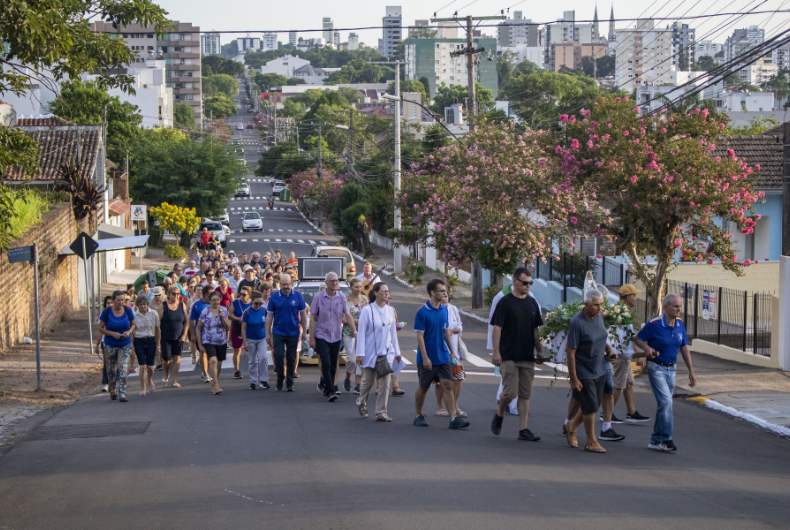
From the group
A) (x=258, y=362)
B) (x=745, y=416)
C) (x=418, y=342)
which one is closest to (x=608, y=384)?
(x=418, y=342)

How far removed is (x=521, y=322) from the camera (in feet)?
28.9

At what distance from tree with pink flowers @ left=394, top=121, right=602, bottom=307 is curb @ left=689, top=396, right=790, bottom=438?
9.47 metres

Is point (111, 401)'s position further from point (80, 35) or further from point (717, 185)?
point (717, 185)

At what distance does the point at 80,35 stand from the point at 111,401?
5.61 metres

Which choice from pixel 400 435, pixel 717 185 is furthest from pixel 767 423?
pixel 717 185

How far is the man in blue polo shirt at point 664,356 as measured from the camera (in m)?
8.68

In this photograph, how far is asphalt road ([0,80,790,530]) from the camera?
6.61 metres

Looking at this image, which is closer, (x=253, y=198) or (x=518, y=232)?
(x=518, y=232)

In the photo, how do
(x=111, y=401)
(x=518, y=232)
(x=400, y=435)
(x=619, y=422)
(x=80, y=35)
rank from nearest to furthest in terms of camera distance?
(x=400, y=435), (x=619, y=422), (x=80, y=35), (x=111, y=401), (x=518, y=232)

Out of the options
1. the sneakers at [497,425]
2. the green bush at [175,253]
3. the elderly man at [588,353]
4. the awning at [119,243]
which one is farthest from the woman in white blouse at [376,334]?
the green bush at [175,253]

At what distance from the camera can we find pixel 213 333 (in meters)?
13.1

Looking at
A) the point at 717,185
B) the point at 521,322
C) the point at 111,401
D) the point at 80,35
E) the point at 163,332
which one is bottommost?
the point at 111,401

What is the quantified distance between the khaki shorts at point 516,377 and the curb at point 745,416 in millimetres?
3695

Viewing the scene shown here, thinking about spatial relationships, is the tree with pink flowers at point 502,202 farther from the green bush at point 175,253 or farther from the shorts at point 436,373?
the green bush at point 175,253
